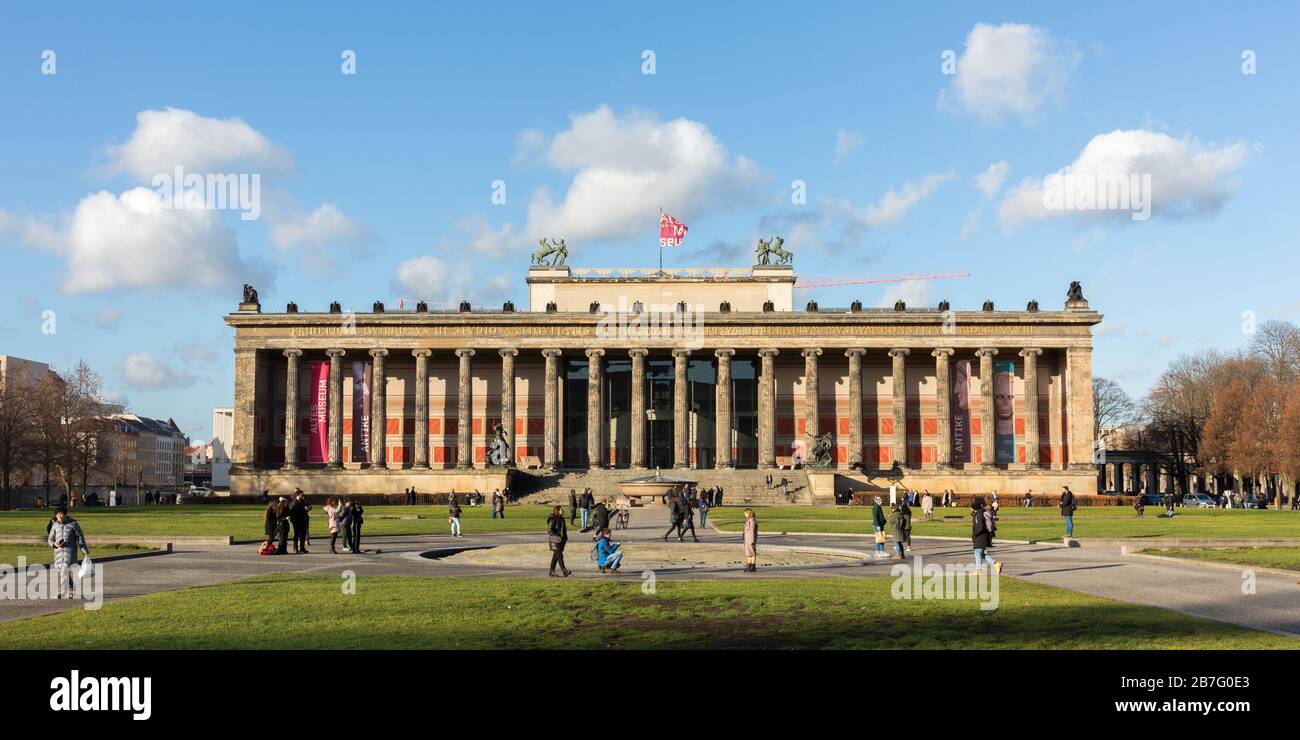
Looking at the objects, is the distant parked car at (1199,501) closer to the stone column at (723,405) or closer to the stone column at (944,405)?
the stone column at (944,405)

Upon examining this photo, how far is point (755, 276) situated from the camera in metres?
102

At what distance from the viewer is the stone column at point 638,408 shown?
93.8m

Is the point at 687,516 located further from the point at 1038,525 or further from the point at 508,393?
the point at 508,393

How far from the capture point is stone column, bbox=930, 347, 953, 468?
93750mm

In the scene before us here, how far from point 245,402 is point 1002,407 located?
6470 centimetres

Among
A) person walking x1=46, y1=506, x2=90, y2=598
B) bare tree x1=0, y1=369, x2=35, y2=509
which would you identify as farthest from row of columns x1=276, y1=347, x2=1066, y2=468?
person walking x1=46, y1=506, x2=90, y2=598

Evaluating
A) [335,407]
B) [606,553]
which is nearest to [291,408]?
[335,407]

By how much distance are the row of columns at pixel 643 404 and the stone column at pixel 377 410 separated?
0.28ft

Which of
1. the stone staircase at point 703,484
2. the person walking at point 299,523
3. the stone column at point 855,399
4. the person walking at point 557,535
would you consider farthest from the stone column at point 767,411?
the person walking at point 557,535

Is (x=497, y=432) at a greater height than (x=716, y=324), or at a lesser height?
lesser

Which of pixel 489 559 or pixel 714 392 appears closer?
pixel 489 559
